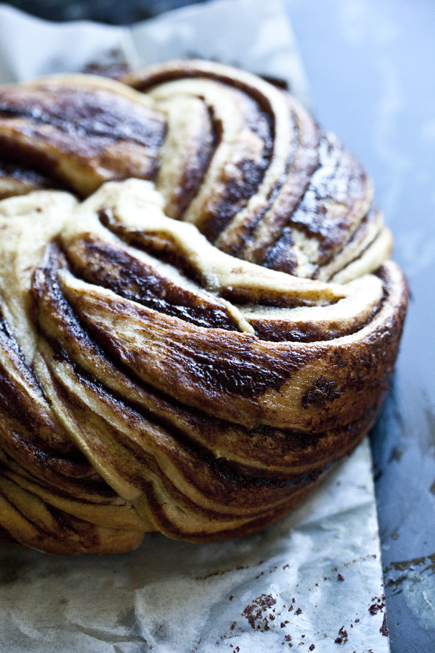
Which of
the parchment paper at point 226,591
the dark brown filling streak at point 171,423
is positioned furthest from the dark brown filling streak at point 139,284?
the parchment paper at point 226,591

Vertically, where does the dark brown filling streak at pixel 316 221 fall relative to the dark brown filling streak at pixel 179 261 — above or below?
above

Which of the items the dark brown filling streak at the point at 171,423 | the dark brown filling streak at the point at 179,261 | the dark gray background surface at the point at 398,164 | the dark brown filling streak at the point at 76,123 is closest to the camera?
the dark brown filling streak at the point at 171,423

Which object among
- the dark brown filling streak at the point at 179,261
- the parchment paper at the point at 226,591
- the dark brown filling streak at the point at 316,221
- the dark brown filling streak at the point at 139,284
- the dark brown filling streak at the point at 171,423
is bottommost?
the parchment paper at the point at 226,591

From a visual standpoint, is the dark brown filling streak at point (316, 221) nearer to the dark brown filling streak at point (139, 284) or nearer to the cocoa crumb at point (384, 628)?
the dark brown filling streak at point (139, 284)

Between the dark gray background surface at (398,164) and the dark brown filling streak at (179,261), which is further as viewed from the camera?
the dark gray background surface at (398,164)

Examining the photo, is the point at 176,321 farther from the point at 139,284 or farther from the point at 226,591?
the point at 226,591

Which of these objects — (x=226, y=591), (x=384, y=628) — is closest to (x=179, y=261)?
(x=226, y=591)

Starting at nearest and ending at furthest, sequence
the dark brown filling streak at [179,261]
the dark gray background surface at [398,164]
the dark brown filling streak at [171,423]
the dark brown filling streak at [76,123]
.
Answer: the dark brown filling streak at [171,423]
the dark brown filling streak at [179,261]
the dark gray background surface at [398,164]
the dark brown filling streak at [76,123]
